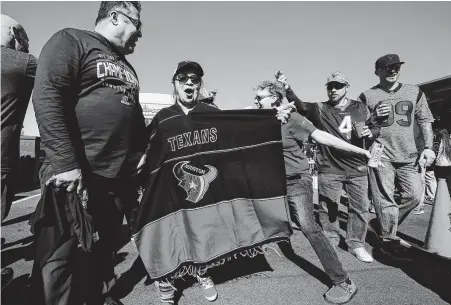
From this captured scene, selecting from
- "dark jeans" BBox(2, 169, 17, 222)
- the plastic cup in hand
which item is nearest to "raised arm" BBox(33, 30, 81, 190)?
"dark jeans" BBox(2, 169, 17, 222)

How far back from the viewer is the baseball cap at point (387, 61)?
3920 mm

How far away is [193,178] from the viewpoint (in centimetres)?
275

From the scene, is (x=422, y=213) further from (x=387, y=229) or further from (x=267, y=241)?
(x=267, y=241)

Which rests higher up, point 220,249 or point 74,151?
point 74,151

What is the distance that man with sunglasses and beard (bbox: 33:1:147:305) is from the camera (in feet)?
5.90

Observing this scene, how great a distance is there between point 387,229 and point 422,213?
120 inches

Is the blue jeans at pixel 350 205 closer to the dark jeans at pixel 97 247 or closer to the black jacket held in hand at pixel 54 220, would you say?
the dark jeans at pixel 97 247

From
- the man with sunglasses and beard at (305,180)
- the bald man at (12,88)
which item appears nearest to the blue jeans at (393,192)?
the man with sunglasses and beard at (305,180)

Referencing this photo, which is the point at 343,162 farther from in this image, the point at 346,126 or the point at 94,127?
the point at 94,127

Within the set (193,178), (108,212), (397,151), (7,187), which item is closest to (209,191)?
(193,178)

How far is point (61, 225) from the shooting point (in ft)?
6.13

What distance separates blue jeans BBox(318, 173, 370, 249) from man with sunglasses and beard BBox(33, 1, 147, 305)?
2.86 metres

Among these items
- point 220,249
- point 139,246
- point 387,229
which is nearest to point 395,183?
point 387,229

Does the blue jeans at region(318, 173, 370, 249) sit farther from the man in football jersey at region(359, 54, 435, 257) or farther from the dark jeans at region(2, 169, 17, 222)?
the dark jeans at region(2, 169, 17, 222)
